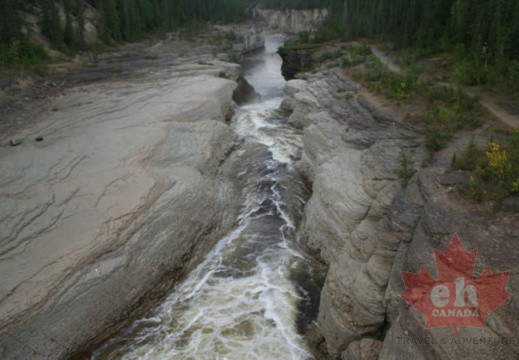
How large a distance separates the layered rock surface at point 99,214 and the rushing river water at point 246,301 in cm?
70

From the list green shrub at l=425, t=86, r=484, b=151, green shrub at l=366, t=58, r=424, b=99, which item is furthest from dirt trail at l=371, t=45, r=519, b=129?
green shrub at l=366, t=58, r=424, b=99

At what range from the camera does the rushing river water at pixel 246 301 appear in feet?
31.7

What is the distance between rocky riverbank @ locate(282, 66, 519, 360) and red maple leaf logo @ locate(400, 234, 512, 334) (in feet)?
0.43

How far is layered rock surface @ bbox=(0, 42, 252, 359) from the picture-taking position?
9102 mm

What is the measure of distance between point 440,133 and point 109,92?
22.3m

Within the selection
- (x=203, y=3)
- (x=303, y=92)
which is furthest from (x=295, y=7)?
(x=303, y=92)

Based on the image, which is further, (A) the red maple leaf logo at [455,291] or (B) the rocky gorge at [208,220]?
(B) the rocky gorge at [208,220]

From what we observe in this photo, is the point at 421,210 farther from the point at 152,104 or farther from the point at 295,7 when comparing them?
the point at 295,7

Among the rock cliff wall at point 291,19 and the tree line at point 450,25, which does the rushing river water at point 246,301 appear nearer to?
the tree line at point 450,25

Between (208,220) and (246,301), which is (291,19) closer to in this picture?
(208,220)

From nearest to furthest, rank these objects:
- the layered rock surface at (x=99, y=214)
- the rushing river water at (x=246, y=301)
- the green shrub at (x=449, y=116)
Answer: the layered rock surface at (x=99, y=214) → the rushing river water at (x=246, y=301) → the green shrub at (x=449, y=116)

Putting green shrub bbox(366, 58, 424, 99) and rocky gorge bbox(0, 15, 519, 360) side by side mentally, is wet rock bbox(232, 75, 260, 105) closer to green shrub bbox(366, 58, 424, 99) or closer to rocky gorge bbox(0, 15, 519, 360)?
rocky gorge bbox(0, 15, 519, 360)

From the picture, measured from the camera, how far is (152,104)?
22453 mm

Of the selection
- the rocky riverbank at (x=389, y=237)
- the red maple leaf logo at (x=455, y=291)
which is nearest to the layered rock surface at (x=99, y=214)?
the rocky riverbank at (x=389, y=237)
